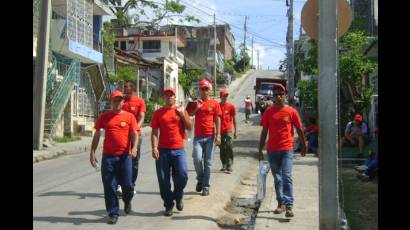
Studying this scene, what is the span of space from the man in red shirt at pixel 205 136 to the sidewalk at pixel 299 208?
1170 millimetres

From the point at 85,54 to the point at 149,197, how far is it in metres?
18.5

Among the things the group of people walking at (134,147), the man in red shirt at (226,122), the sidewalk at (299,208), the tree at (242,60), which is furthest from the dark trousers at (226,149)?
the tree at (242,60)

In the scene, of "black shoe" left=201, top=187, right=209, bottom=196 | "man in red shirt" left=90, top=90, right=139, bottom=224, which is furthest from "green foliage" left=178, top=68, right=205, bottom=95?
"man in red shirt" left=90, top=90, right=139, bottom=224

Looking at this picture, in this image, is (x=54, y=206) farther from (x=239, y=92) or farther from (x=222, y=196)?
(x=239, y=92)

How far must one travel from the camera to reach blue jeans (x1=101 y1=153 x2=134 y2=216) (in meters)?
8.09

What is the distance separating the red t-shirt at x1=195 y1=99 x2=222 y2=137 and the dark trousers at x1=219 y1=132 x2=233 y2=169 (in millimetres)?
2215

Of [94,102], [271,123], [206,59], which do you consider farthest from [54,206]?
[206,59]

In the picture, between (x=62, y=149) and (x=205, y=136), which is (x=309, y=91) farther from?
(x=205, y=136)

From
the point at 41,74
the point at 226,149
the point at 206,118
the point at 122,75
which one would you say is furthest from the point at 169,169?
the point at 122,75

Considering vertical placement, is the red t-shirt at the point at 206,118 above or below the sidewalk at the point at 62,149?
above

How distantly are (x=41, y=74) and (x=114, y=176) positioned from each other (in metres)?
12.5

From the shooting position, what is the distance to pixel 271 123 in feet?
28.5

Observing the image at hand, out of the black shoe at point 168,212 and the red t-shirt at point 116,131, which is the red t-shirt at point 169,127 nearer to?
the red t-shirt at point 116,131

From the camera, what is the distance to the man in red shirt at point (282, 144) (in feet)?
28.1
